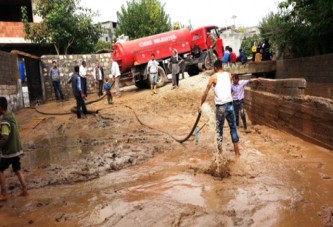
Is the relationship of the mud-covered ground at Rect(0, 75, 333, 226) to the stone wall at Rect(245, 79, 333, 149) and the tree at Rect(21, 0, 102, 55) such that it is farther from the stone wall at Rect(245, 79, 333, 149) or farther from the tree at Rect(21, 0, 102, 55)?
the tree at Rect(21, 0, 102, 55)

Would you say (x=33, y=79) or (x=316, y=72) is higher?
(x=33, y=79)

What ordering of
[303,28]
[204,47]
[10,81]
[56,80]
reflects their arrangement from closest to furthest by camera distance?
[10,81] < [303,28] < [56,80] < [204,47]

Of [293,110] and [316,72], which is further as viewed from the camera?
[316,72]

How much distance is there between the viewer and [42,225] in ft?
13.6

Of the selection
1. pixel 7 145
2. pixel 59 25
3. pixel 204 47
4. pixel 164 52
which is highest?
pixel 59 25

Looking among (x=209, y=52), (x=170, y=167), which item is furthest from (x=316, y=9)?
(x=170, y=167)

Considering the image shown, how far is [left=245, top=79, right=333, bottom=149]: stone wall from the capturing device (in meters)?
6.53

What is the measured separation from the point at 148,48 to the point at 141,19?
17.9m

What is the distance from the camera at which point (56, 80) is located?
16375mm

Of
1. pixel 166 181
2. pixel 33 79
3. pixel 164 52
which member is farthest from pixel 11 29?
pixel 166 181

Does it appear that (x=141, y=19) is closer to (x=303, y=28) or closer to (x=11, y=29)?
(x=11, y=29)

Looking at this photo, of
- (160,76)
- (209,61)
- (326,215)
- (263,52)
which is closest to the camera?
(326,215)

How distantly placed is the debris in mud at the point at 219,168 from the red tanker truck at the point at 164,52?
10694 millimetres

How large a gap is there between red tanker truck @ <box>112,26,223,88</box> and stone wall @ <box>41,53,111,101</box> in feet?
9.73
